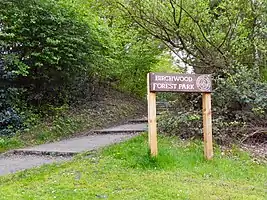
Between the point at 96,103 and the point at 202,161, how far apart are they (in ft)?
19.1

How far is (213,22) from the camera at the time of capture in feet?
28.7

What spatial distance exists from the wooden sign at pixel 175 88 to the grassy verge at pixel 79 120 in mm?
3308

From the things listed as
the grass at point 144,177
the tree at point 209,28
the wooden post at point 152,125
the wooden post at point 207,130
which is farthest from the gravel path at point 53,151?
the tree at point 209,28

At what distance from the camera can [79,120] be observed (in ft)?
33.0

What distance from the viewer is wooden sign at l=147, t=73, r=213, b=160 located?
613 centimetres

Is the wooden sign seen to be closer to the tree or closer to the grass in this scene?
the grass

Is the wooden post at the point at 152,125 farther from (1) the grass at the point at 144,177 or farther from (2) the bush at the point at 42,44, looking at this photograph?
(2) the bush at the point at 42,44

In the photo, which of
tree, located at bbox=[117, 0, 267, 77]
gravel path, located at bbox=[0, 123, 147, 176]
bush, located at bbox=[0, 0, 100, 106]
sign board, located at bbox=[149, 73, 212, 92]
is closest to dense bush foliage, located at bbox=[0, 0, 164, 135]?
bush, located at bbox=[0, 0, 100, 106]

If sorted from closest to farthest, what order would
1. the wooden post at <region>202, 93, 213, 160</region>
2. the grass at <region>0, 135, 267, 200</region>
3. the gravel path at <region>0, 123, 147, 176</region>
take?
the grass at <region>0, 135, 267, 200</region> < the gravel path at <region>0, 123, 147, 176</region> < the wooden post at <region>202, 93, 213, 160</region>

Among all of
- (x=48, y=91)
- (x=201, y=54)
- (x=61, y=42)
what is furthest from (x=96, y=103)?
(x=201, y=54)

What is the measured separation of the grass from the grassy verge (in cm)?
230

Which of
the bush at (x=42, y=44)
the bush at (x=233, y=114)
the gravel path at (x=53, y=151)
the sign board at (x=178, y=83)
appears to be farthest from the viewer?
the bush at (x=42, y=44)

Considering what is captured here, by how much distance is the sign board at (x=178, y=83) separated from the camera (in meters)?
6.20

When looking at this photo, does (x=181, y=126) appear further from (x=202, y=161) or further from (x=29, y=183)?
(x=29, y=183)
